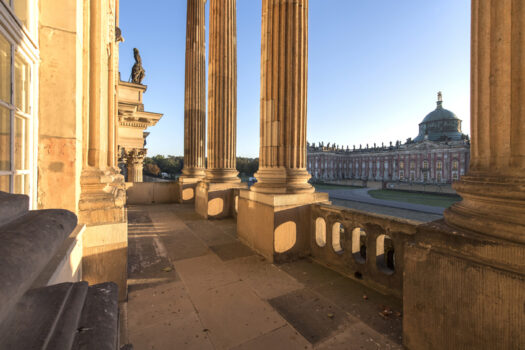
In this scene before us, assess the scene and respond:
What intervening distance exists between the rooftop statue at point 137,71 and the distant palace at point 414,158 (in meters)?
59.3

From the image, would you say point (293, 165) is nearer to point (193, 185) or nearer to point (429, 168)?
point (193, 185)

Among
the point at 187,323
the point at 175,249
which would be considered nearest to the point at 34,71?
the point at 187,323

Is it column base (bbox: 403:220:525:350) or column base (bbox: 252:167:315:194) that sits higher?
column base (bbox: 252:167:315:194)

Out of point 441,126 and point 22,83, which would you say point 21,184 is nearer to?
point 22,83

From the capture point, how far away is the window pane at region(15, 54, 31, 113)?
247cm

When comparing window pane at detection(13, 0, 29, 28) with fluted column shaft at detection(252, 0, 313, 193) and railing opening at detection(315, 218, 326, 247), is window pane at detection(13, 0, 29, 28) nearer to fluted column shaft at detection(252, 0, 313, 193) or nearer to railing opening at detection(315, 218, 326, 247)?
fluted column shaft at detection(252, 0, 313, 193)

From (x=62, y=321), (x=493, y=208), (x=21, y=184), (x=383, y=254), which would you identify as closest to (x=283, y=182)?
(x=383, y=254)

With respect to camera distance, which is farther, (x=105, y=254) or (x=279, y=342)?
(x=105, y=254)

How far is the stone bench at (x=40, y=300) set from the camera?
713mm

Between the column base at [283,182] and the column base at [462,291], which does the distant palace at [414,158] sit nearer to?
the column base at [283,182]

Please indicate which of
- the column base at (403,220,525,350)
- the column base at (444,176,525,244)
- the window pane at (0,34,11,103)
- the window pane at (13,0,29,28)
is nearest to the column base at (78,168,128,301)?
the window pane at (0,34,11,103)

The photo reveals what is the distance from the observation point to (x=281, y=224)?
17.3 feet

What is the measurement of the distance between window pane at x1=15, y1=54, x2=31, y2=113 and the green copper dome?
98921 millimetres

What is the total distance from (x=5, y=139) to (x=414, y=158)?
97847mm
